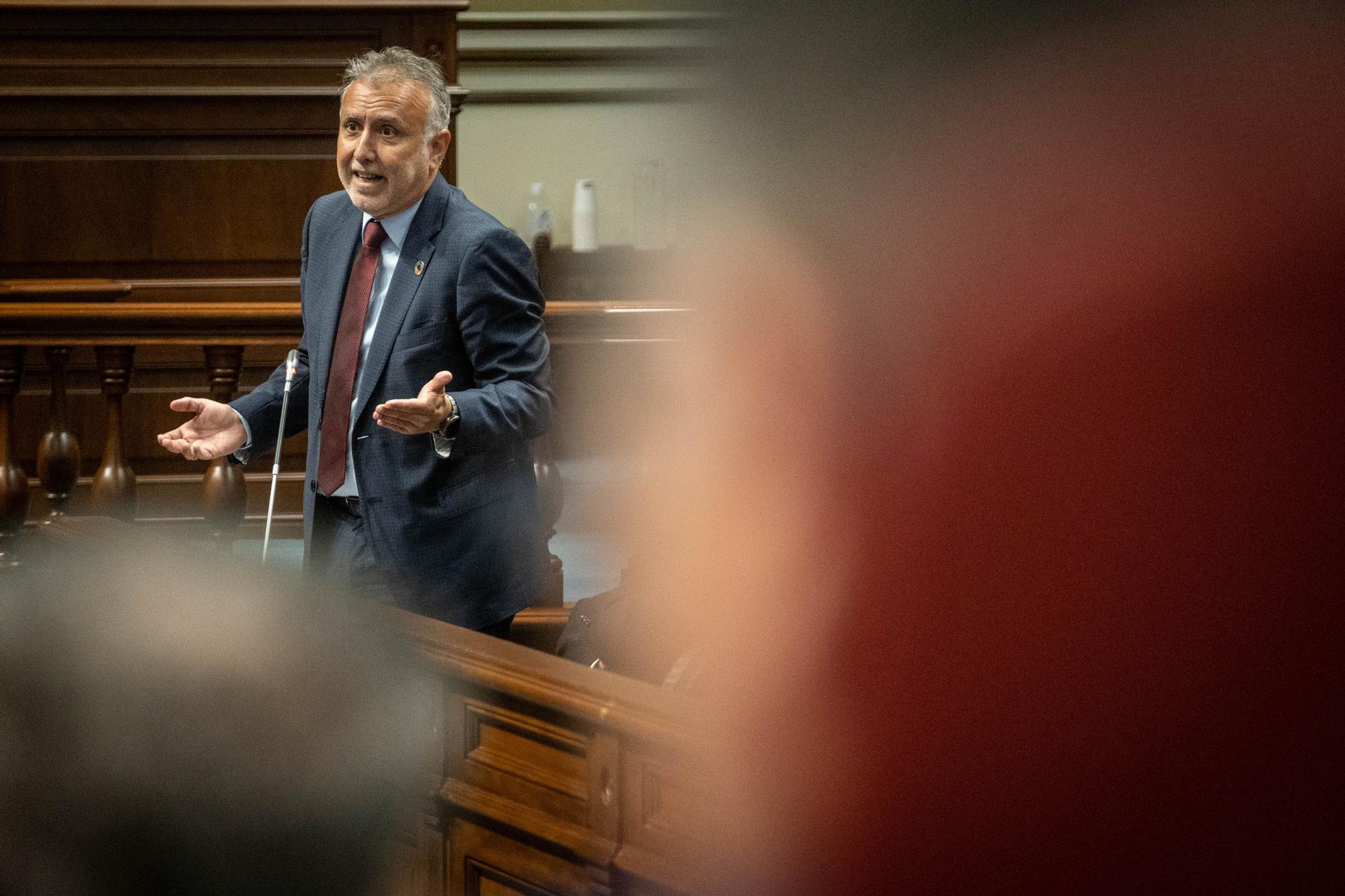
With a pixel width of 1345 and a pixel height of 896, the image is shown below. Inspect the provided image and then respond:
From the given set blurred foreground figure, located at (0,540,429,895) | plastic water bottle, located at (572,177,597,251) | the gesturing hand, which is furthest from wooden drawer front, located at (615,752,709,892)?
plastic water bottle, located at (572,177,597,251)

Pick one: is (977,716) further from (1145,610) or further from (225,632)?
(225,632)

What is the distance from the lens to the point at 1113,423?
0.36 metres

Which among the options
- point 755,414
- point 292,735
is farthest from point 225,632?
point 755,414

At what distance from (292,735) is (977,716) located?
577mm

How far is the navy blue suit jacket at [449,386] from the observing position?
1.45 meters

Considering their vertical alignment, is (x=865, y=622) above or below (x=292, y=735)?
above

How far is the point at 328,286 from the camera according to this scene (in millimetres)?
1529

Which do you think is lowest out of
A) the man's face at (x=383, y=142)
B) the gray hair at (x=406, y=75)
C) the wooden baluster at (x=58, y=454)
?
the wooden baluster at (x=58, y=454)

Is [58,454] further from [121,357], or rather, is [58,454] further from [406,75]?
[406,75]

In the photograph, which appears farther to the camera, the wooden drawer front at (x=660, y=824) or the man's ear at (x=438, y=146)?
the man's ear at (x=438, y=146)

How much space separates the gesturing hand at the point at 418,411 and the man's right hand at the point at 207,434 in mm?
342

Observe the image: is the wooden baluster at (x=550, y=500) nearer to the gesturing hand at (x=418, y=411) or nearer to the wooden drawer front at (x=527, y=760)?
the gesturing hand at (x=418, y=411)

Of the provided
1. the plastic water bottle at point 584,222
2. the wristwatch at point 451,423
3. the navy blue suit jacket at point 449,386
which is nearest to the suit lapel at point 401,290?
the navy blue suit jacket at point 449,386

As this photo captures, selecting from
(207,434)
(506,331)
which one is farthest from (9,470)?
(506,331)
